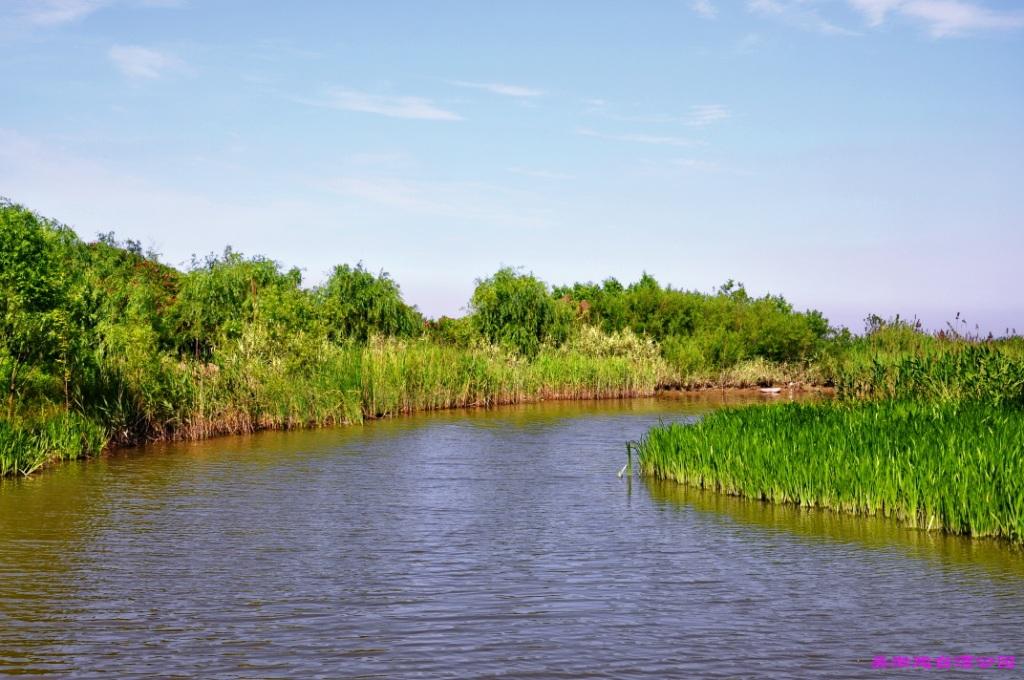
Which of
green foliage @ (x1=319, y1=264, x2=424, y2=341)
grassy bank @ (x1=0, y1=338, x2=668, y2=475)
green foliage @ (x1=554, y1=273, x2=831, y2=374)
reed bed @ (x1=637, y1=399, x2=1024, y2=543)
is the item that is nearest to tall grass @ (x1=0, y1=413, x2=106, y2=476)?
grassy bank @ (x1=0, y1=338, x2=668, y2=475)

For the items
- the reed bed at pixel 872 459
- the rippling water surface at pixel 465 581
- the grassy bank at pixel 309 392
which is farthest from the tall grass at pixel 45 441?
the reed bed at pixel 872 459

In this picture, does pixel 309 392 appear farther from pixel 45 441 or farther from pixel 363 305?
pixel 363 305

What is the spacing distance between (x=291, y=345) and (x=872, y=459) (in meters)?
22.1

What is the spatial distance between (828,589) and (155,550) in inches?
377

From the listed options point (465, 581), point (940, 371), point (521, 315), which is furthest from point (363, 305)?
point (465, 581)

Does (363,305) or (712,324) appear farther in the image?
(712,324)

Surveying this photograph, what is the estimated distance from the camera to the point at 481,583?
Answer: 464 inches

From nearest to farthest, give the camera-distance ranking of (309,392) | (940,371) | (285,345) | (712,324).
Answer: (940,371) < (309,392) < (285,345) < (712,324)

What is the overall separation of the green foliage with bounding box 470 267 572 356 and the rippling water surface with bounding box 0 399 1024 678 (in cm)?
3147

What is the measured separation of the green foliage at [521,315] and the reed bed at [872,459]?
30.3 meters

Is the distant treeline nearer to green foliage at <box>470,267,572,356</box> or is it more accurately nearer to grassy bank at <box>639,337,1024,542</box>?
green foliage at <box>470,267,572,356</box>

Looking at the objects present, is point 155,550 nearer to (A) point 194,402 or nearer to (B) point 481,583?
(B) point 481,583

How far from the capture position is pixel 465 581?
11.9m

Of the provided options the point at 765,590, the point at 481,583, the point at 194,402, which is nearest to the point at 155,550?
the point at 481,583
